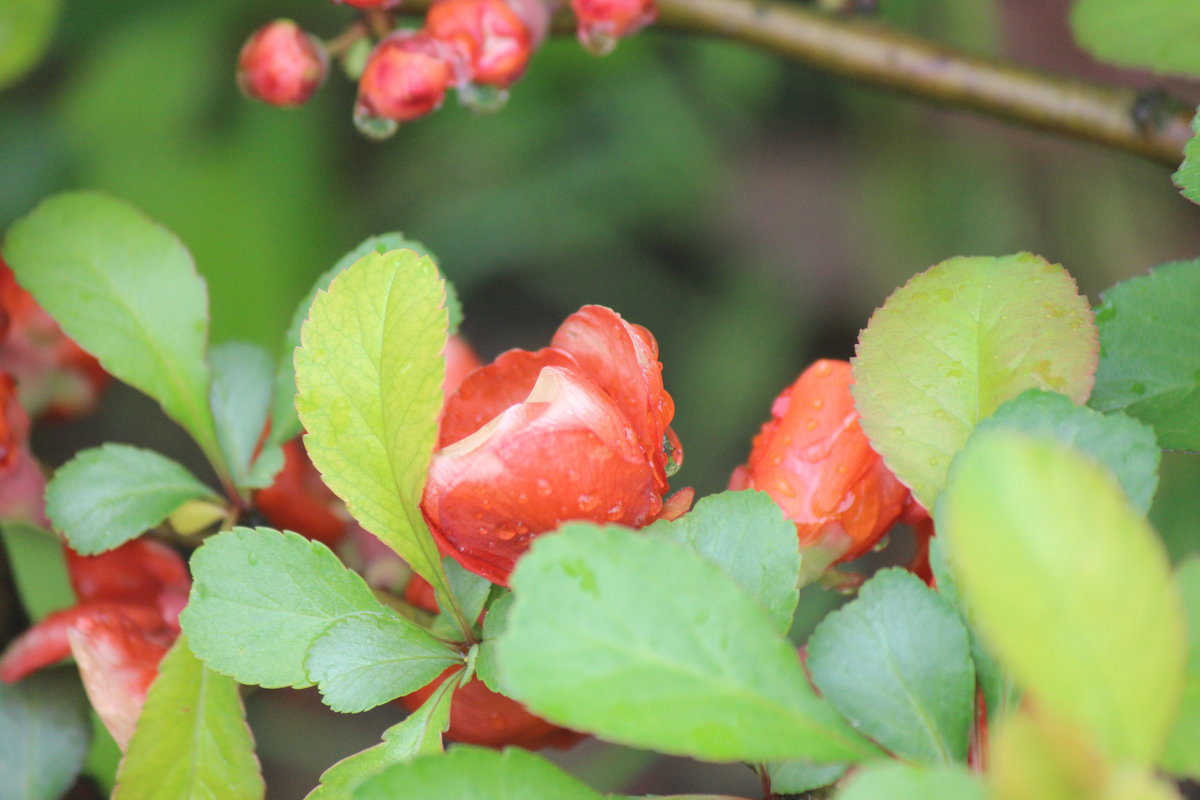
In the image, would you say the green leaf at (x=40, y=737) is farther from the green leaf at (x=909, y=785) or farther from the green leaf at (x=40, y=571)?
the green leaf at (x=909, y=785)

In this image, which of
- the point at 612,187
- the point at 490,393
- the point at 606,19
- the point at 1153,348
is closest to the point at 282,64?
the point at 606,19

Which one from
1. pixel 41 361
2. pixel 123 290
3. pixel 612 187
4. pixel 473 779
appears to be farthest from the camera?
pixel 612 187

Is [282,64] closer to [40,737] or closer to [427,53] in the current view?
[427,53]

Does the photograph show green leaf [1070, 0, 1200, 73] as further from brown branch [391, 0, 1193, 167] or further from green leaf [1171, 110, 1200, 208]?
green leaf [1171, 110, 1200, 208]

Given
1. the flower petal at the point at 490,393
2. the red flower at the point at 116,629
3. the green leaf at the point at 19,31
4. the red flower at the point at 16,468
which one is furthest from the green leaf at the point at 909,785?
the green leaf at the point at 19,31

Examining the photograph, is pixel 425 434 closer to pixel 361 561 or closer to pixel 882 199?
pixel 361 561

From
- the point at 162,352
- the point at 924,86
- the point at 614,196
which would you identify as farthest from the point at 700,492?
the point at 162,352
